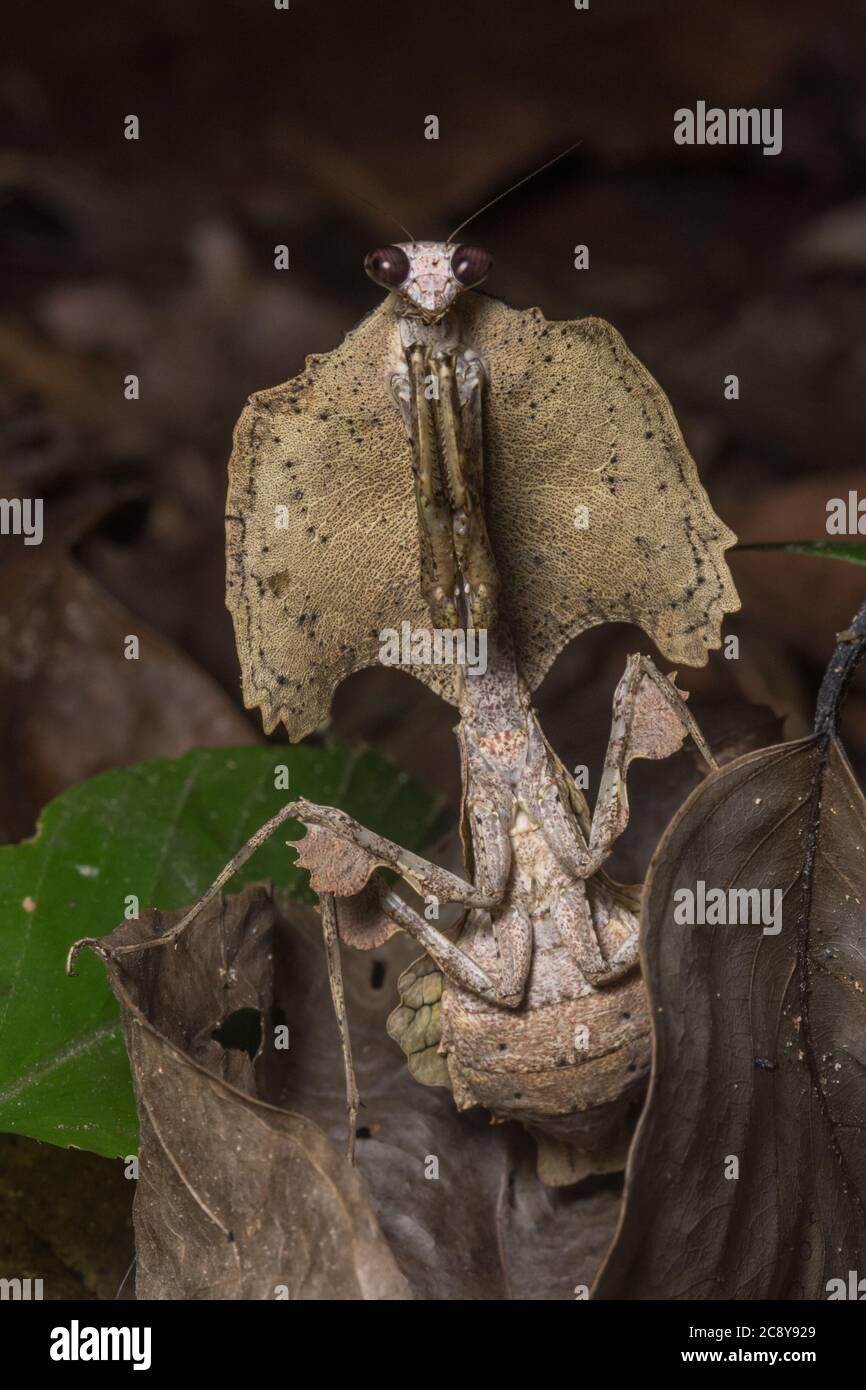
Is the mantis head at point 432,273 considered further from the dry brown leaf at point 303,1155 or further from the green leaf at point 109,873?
the green leaf at point 109,873

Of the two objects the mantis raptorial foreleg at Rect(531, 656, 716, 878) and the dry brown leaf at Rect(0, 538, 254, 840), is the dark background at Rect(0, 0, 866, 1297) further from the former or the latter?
the mantis raptorial foreleg at Rect(531, 656, 716, 878)

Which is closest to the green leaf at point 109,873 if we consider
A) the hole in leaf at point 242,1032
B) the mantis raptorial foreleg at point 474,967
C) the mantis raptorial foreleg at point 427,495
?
the hole in leaf at point 242,1032

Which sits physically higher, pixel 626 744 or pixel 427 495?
pixel 427 495

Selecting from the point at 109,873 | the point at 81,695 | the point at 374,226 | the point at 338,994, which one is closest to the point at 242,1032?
the point at 338,994

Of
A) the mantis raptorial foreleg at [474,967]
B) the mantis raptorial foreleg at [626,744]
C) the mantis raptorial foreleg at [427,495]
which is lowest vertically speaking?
the mantis raptorial foreleg at [474,967]

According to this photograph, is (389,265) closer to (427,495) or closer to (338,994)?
(427,495)

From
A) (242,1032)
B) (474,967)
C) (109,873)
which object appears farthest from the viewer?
(109,873)

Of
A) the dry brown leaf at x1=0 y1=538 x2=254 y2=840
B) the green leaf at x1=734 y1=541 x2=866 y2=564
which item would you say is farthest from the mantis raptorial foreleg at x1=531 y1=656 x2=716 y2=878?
the dry brown leaf at x1=0 y1=538 x2=254 y2=840

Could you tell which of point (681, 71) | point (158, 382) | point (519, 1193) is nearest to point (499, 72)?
point (681, 71)
